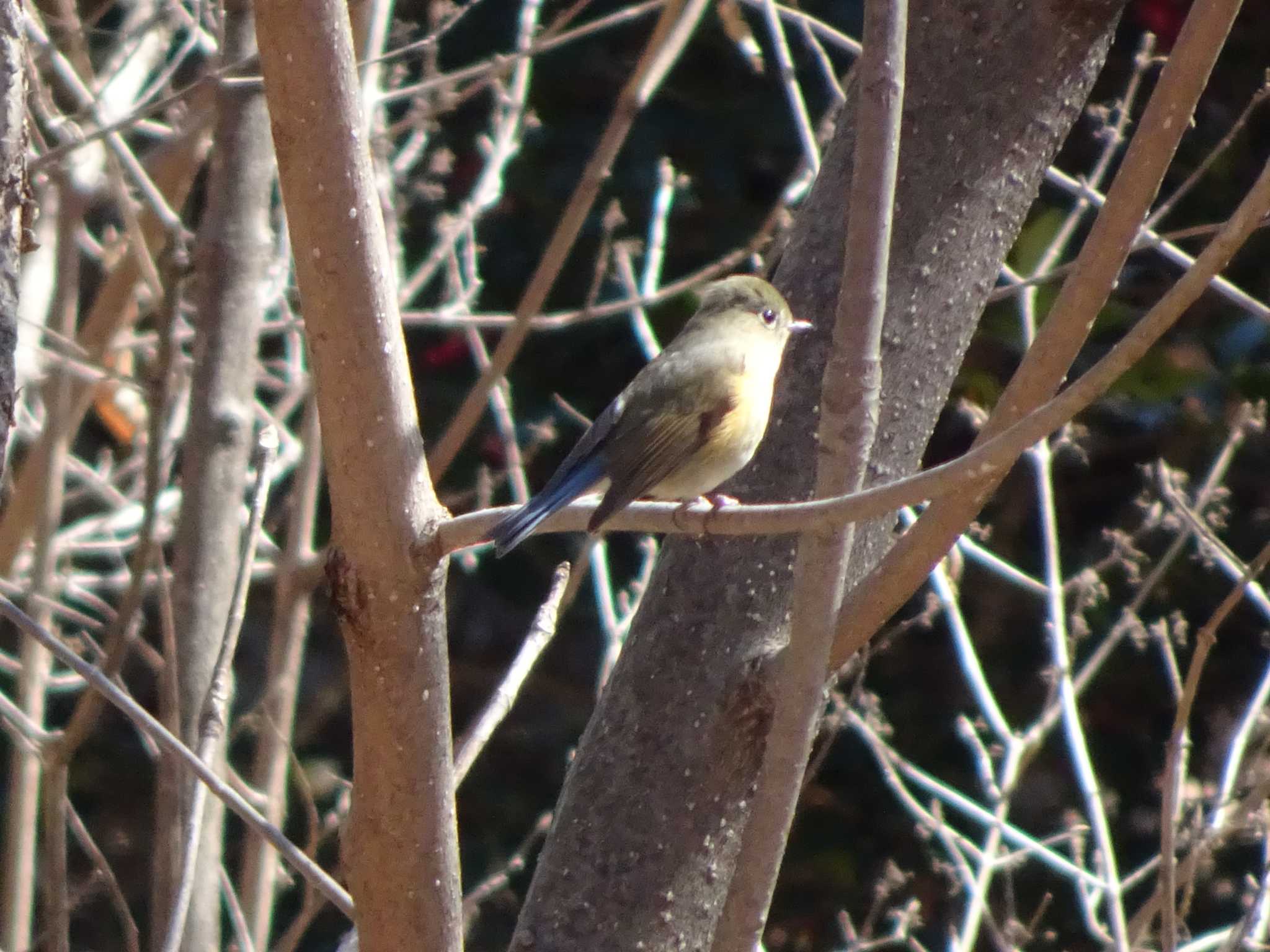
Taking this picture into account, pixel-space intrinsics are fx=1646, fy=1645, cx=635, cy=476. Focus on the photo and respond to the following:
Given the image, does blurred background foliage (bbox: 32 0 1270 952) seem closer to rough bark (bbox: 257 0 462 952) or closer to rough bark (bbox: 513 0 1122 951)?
rough bark (bbox: 513 0 1122 951)

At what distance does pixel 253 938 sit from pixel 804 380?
4.52 ft

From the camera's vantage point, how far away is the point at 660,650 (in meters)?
1.79

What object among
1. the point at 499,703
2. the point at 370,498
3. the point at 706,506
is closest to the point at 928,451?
the point at 706,506

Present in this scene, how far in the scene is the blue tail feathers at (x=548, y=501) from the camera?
1.59 metres

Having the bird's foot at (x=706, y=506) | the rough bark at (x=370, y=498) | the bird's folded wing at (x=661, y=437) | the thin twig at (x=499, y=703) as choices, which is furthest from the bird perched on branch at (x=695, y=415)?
the rough bark at (x=370, y=498)

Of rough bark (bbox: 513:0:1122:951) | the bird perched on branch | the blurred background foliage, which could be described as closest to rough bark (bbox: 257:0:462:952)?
rough bark (bbox: 513:0:1122:951)

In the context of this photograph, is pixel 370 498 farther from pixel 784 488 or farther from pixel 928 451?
pixel 928 451

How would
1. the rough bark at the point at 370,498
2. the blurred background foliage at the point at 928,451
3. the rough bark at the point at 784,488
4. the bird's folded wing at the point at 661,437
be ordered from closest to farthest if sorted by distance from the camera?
the rough bark at the point at 370,498 < the rough bark at the point at 784,488 < the bird's folded wing at the point at 661,437 < the blurred background foliage at the point at 928,451

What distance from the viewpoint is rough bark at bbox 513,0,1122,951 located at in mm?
1751

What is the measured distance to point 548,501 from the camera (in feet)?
6.52

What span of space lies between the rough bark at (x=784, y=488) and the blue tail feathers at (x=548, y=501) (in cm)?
18

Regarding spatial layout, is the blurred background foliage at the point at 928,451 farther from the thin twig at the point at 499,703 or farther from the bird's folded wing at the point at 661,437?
the thin twig at the point at 499,703

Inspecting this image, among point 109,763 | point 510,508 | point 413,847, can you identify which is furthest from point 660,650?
point 109,763

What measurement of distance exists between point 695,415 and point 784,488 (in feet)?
1.86
